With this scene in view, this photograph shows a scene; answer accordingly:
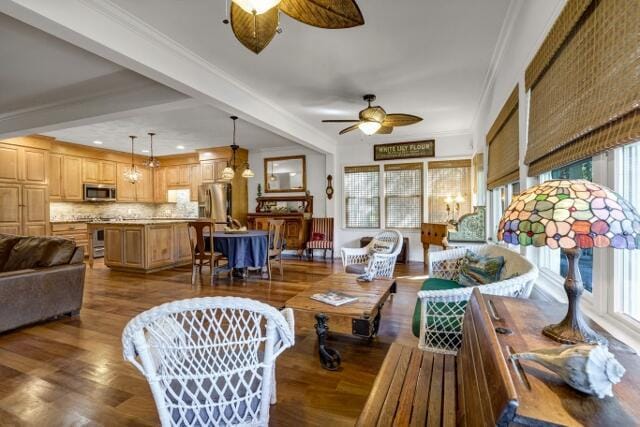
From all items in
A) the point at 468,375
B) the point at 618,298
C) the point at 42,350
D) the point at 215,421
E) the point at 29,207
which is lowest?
the point at 42,350

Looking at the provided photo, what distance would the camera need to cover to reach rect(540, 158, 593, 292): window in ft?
5.10

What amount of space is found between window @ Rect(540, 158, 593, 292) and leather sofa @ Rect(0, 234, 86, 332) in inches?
175

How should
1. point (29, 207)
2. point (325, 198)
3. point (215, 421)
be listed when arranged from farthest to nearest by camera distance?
point (325, 198) < point (29, 207) < point (215, 421)

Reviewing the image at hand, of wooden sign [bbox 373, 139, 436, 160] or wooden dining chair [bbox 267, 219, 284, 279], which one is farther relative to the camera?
wooden sign [bbox 373, 139, 436, 160]

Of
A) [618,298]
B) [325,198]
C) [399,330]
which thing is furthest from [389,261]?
[325,198]

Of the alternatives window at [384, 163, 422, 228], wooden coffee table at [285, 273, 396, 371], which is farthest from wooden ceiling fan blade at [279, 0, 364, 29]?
window at [384, 163, 422, 228]

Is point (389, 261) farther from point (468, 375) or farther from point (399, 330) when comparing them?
point (468, 375)

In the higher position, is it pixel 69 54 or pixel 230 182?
pixel 69 54

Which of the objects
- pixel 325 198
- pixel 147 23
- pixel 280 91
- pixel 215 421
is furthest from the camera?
pixel 325 198

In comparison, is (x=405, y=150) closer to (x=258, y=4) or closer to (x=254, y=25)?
(x=254, y=25)

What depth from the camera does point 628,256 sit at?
1245 mm

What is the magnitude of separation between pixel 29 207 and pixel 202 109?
4528 mm

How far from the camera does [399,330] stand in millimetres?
2895

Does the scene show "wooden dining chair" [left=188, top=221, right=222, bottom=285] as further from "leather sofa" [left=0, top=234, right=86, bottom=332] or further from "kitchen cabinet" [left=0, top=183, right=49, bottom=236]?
"kitchen cabinet" [left=0, top=183, right=49, bottom=236]
